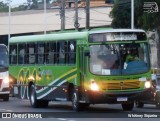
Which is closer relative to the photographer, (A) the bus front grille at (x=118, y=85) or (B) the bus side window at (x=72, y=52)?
(A) the bus front grille at (x=118, y=85)

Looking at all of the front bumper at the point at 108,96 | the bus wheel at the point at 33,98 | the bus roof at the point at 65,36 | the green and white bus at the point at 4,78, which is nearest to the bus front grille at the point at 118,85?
the front bumper at the point at 108,96

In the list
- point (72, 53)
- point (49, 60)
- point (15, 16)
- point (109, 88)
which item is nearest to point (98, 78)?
point (109, 88)

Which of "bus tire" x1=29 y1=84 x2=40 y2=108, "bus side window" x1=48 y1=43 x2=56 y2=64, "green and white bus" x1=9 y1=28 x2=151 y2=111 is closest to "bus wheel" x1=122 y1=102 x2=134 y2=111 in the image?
"green and white bus" x1=9 y1=28 x2=151 y2=111

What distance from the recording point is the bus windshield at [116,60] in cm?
2550

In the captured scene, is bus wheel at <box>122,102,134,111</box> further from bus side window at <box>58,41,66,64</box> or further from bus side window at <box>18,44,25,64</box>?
bus side window at <box>18,44,25,64</box>

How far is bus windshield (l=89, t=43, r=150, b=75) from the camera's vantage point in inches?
1004

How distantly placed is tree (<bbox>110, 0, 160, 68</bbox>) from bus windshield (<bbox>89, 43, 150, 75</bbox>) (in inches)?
1107

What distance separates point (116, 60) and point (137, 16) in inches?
1440

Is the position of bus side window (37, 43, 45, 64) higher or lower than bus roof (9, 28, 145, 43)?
lower

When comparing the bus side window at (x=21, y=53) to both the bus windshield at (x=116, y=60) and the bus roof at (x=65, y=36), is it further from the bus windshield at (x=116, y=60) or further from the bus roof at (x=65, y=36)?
the bus windshield at (x=116, y=60)

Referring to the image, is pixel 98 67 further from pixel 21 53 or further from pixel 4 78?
pixel 4 78

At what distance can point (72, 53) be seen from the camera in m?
27.4

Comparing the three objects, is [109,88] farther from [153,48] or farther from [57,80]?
[153,48]

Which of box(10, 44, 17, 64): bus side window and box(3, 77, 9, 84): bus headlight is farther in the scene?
box(3, 77, 9, 84): bus headlight
